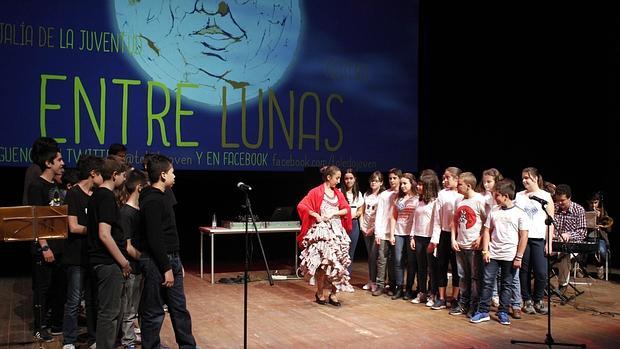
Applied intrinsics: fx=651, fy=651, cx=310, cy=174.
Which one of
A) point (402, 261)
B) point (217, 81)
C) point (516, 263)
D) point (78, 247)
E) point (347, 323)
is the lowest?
point (347, 323)

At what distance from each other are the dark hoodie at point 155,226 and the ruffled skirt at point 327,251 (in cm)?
237

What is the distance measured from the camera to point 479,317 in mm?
5738

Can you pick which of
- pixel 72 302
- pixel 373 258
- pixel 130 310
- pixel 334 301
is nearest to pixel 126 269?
pixel 130 310

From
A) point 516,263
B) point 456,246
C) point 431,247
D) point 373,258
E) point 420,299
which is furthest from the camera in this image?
point 373,258

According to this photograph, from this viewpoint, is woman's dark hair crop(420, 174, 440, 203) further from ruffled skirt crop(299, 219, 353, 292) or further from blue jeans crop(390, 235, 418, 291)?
ruffled skirt crop(299, 219, 353, 292)

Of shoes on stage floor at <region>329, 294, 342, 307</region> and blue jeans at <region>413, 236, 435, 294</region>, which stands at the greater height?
blue jeans at <region>413, 236, 435, 294</region>

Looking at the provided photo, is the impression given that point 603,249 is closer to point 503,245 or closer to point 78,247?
Answer: point 503,245

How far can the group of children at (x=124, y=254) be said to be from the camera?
13.4 feet

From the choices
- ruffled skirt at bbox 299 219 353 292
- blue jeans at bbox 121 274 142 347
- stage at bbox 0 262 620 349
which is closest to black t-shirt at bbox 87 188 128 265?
blue jeans at bbox 121 274 142 347

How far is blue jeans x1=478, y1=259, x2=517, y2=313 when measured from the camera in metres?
5.71

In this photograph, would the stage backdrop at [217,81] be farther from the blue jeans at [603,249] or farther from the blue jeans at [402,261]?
the blue jeans at [603,249]

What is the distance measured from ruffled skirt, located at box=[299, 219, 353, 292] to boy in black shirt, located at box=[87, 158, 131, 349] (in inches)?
95.7

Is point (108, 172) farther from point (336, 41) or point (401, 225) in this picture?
point (336, 41)

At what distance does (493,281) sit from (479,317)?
0.34 metres
